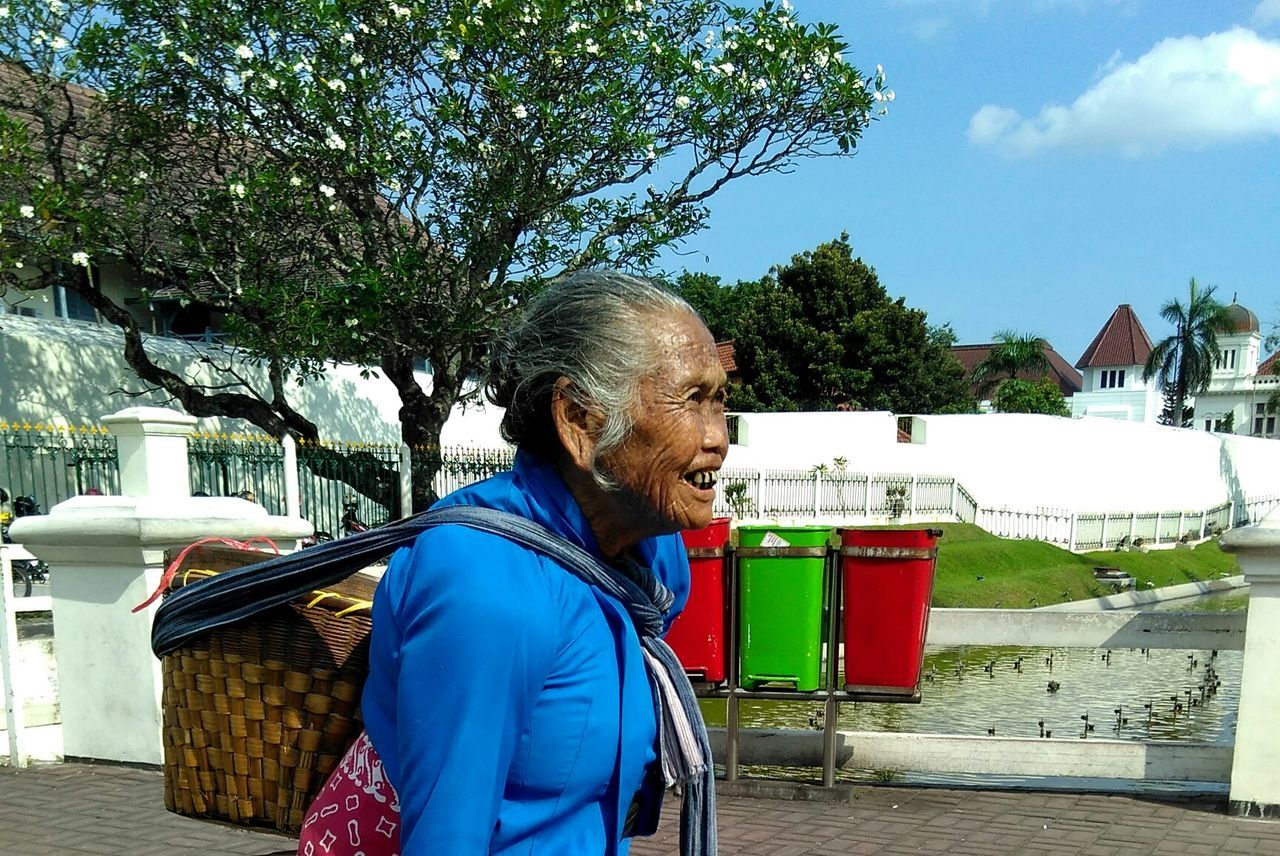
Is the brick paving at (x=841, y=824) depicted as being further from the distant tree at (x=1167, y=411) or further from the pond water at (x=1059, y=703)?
the distant tree at (x=1167, y=411)

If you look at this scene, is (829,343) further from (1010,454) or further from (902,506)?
(902,506)

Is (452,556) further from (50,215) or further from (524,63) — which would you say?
(50,215)

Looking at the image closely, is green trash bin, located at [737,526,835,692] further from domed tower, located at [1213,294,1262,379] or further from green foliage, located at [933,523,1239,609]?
domed tower, located at [1213,294,1262,379]

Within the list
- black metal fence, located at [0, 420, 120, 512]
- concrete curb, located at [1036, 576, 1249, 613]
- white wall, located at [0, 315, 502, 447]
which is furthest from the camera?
concrete curb, located at [1036, 576, 1249, 613]

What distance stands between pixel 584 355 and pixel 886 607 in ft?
11.6

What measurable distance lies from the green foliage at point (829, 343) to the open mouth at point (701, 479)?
107 ft

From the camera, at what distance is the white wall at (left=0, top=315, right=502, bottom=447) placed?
1205 centimetres

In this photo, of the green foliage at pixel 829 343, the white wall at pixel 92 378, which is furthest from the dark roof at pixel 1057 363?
the white wall at pixel 92 378

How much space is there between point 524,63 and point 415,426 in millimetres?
5059

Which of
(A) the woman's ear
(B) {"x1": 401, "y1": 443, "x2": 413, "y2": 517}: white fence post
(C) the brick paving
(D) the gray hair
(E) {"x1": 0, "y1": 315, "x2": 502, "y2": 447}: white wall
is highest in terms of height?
(D) the gray hair

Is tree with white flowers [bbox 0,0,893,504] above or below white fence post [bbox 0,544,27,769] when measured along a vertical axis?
above

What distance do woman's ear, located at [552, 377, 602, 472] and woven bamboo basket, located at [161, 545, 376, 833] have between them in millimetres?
378

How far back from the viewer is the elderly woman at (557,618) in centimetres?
112

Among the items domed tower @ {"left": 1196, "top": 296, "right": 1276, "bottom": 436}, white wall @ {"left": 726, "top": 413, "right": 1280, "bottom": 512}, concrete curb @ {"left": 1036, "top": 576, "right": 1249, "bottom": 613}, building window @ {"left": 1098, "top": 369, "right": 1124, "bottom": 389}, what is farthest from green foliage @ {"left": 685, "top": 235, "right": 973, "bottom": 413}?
building window @ {"left": 1098, "top": 369, "right": 1124, "bottom": 389}
